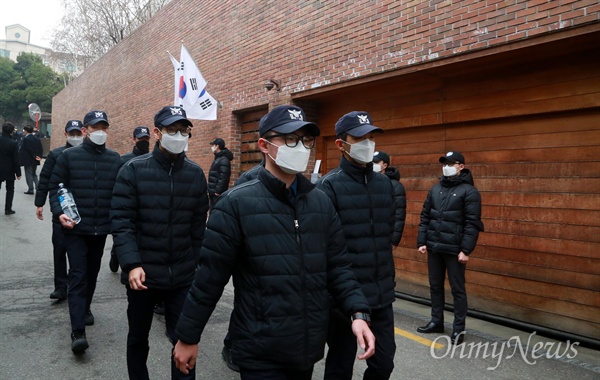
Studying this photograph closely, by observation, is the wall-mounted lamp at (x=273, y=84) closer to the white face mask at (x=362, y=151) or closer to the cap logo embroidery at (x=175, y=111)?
the cap logo embroidery at (x=175, y=111)

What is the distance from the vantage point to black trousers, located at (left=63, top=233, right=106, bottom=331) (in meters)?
4.21

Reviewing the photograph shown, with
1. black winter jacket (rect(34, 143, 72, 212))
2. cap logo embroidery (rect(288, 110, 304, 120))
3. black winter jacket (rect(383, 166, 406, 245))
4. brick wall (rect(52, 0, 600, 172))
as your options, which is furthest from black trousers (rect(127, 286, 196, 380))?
brick wall (rect(52, 0, 600, 172))

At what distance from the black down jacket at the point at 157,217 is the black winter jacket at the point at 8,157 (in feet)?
31.3

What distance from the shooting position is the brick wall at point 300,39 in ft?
17.7

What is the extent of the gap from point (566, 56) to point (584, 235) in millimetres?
1958

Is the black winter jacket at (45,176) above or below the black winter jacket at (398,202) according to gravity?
above

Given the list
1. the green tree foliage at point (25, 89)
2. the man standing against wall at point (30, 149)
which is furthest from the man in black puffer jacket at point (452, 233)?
the green tree foliage at point (25, 89)

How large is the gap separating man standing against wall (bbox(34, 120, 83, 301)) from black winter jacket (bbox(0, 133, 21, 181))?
6651mm

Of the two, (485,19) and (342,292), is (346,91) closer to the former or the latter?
(485,19)

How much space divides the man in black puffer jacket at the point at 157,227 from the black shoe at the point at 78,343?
1.16 m

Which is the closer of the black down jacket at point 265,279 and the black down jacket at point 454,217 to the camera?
the black down jacket at point 265,279

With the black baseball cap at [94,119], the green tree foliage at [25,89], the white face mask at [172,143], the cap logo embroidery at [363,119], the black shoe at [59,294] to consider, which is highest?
the green tree foliage at [25,89]

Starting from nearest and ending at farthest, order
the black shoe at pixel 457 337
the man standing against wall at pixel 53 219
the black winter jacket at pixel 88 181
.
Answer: the black winter jacket at pixel 88 181, the black shoe at pixel 457 337, the man standing against wall at pixel 53 219

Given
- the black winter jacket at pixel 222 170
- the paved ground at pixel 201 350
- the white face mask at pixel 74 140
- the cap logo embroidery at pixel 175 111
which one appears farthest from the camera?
the black winter jacket at pixel 222 170
